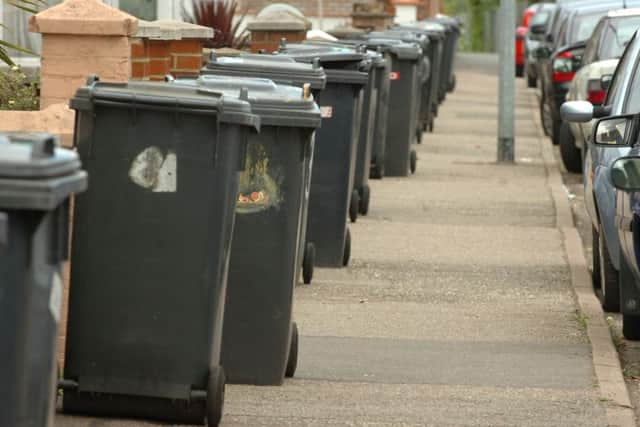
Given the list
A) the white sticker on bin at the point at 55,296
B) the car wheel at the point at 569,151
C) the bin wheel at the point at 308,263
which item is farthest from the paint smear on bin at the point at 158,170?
the car wheel at the point at 569,151

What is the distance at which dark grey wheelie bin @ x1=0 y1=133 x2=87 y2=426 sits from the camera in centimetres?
431

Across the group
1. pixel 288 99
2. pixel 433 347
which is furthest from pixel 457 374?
pixel 288 99

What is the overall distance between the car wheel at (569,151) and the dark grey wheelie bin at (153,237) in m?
11.7

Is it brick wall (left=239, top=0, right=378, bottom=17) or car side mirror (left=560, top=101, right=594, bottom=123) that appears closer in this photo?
car side mirror (left=560, top=101, right=594, bottom=123)

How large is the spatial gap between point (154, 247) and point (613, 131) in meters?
3.41

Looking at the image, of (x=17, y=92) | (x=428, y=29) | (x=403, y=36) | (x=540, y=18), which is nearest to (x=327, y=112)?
(x=17, y=92)

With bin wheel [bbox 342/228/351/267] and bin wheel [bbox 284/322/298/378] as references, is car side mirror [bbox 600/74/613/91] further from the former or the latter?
bin wheel [bbox 284/322/298/378]

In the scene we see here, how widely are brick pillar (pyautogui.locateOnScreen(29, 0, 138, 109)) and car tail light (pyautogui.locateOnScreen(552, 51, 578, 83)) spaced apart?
40.4ft

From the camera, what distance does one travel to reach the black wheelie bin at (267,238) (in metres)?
7.18

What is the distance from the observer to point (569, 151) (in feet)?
58.8

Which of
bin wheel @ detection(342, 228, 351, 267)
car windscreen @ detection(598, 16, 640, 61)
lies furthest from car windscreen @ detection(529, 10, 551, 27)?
bin wheel @ detection(342, 228, 351, 267)

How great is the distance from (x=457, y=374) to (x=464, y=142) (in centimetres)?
1406

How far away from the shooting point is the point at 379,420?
22.6ft

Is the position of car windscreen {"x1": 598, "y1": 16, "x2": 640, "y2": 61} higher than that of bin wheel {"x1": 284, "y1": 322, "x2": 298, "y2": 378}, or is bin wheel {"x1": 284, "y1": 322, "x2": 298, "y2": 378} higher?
car windscreen {"x1": 598, "y1": 16, "x2": 640, "y2": 61}
